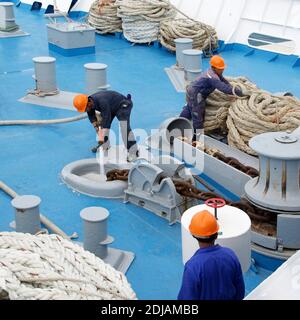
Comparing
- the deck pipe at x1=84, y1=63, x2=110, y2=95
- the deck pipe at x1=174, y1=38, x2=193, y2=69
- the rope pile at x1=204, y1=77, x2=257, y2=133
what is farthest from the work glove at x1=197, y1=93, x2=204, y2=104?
the deck pipe at x1=174, y1=38, x2=193, y2=69

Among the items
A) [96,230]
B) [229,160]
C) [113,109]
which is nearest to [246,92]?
[229,160]

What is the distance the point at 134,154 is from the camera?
669cm

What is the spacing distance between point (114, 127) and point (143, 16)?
4335 millimetres

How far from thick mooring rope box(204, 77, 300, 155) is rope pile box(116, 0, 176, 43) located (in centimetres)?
491

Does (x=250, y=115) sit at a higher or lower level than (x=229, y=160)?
higher

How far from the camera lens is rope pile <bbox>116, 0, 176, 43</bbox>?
11.3 m

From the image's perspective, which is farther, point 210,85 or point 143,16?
point 143,16

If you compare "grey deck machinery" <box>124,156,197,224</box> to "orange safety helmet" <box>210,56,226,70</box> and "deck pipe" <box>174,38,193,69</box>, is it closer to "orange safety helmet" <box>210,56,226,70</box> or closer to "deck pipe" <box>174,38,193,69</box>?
"orange safety helmet" <box>210,56,226,70</box>

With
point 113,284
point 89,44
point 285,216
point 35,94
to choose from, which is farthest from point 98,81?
point 113,284

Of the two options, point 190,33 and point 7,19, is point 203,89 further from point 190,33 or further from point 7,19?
point 7,19

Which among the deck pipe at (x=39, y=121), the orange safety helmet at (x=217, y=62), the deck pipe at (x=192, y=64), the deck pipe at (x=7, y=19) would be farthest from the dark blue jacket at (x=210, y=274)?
the deck pipe at (x=7, y=19)

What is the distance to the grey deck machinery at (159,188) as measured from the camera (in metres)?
5.51

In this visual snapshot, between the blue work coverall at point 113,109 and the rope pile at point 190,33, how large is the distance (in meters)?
4.37

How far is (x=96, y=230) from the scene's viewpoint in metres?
4.74
